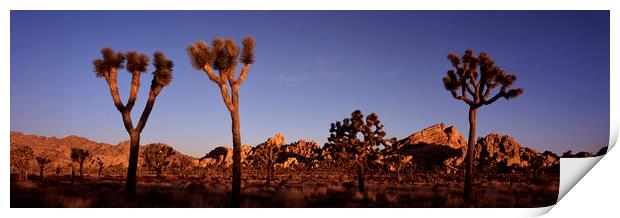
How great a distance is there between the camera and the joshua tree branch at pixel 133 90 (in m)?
13.0

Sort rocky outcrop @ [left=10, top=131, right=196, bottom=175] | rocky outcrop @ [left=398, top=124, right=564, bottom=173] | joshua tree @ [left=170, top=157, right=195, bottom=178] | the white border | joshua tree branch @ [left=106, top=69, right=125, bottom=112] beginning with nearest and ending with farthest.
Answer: the white border → joshua tree branch @ [left=106, top=69, right=125, bottom=112] → joshua tree @ [left=170, top=157, right=195, bottom=178] → rocky outcrop @ [left=398, top=124, right=564, bottom=173] → rocky outcrop @ [left=10, top=131, right=196, bottom=175]

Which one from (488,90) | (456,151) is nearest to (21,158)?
(488,90)

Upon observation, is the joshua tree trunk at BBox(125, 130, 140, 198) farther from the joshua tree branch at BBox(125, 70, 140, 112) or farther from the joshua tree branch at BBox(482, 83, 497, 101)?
the joshua tree branch at BBox(482, 83, 497, 101)

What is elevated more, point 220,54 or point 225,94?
point 220,54

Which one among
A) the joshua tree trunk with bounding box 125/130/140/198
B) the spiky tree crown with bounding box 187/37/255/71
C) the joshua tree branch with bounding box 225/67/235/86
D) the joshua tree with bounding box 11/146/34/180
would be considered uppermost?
the spiky tree crown with bounding box 187/37/255/71

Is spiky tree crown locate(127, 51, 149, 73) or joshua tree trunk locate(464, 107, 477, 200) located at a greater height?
spiky tree crown locate(127, 51, 149, 73)

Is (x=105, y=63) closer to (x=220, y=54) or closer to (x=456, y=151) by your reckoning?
(x=220, y=54)

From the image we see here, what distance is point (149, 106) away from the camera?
1322 cm

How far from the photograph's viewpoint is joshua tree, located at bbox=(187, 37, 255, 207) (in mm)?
11258

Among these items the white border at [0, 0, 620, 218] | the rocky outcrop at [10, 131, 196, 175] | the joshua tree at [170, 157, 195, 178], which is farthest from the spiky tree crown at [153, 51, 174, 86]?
the rocky outcrop at [10, 131, 196, 175]

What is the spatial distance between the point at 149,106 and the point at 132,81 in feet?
2.43

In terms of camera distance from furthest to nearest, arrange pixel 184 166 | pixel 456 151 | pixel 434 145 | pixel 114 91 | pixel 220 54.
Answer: pixel 434 145
pixel 456 151
pixel 184 166
pixel 114 91
pixel 220 54
